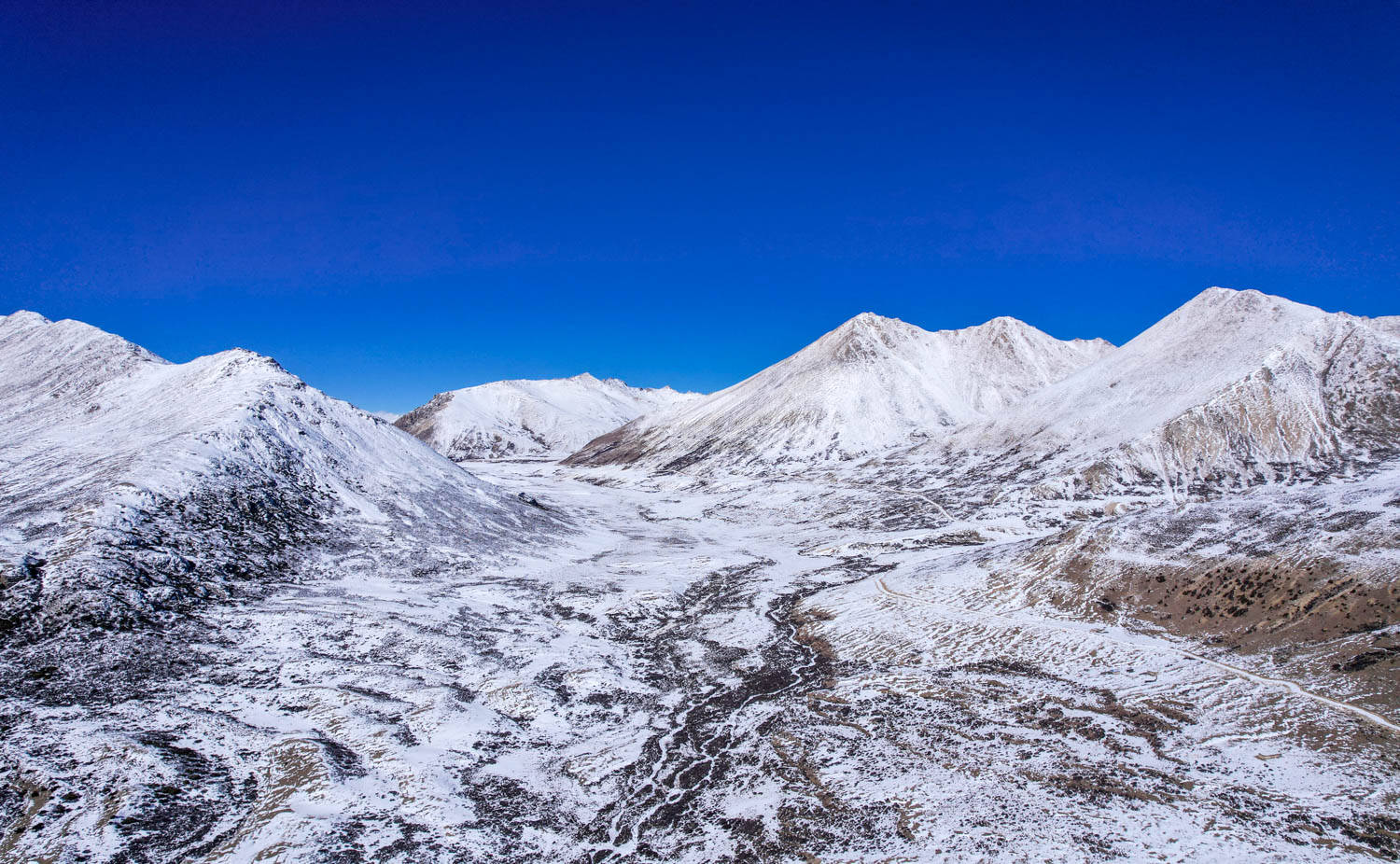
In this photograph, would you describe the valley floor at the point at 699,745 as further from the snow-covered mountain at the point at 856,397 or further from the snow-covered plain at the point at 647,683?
the snow-covered mountain at the point at 856,397

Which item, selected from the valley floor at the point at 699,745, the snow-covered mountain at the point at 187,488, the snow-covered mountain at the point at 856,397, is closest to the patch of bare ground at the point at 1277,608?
the valley floor at the point at 699,745

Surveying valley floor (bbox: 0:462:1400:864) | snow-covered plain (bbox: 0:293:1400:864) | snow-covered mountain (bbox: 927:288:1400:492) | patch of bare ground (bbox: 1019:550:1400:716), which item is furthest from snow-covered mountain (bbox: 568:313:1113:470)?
valley floor (bbox: 0:462:1400:864)

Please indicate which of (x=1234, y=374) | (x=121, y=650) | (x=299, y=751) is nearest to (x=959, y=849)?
(x=299, y=751)

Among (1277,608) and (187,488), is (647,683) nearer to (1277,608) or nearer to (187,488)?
(1277,608)

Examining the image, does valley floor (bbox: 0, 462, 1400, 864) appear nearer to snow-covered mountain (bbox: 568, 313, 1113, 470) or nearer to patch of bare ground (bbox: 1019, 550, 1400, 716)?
patch of bare ground (bbox: 1019, 550, 1400, 716)

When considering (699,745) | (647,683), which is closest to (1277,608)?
(699,745)
